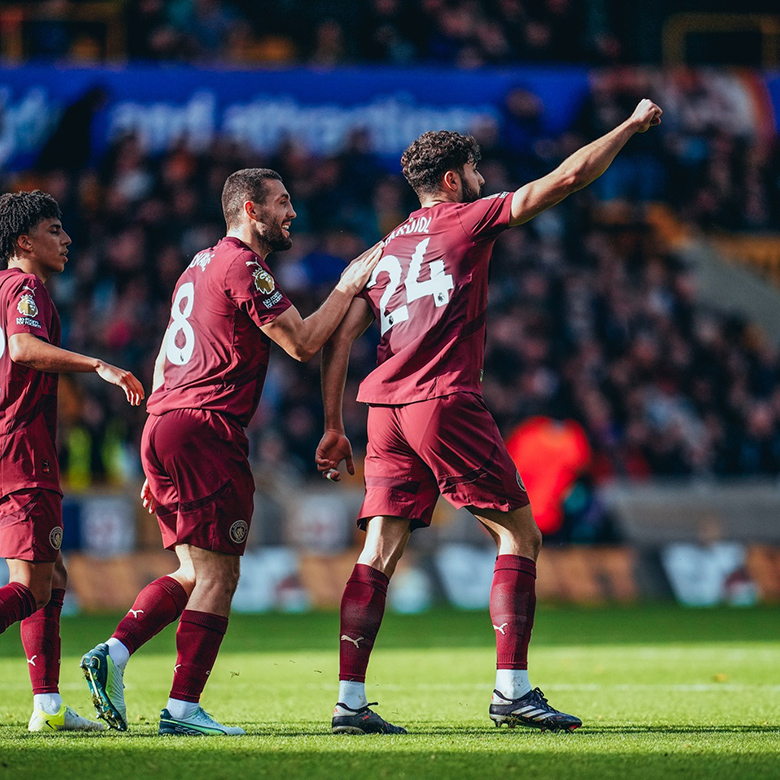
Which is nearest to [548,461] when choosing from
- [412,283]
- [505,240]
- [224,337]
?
[505,240]

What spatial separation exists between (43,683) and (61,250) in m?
1.82

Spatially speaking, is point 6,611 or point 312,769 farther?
point 6,611

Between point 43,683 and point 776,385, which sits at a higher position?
point 776,385

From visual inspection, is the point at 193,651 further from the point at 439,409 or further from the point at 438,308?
the point at 438,308

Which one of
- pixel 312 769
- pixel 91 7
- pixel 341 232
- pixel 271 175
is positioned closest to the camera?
pixel 312 769

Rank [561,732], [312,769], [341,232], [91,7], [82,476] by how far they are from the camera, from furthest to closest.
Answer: [91,7] → [341,232] → [82,476] → [561,732] → [312,769]

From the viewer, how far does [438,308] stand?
5.77 meters

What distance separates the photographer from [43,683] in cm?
578

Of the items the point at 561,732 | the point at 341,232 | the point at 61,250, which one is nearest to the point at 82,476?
the point at 341,232

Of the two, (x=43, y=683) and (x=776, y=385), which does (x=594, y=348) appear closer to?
(x=776, y=385)

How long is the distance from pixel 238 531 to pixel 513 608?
3.71 ft

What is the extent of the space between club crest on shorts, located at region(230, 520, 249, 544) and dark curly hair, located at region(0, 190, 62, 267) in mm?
1590

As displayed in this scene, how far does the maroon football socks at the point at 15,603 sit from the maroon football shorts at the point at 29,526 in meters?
0.12

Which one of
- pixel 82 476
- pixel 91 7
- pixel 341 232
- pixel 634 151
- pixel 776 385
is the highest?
pixel 91 7
